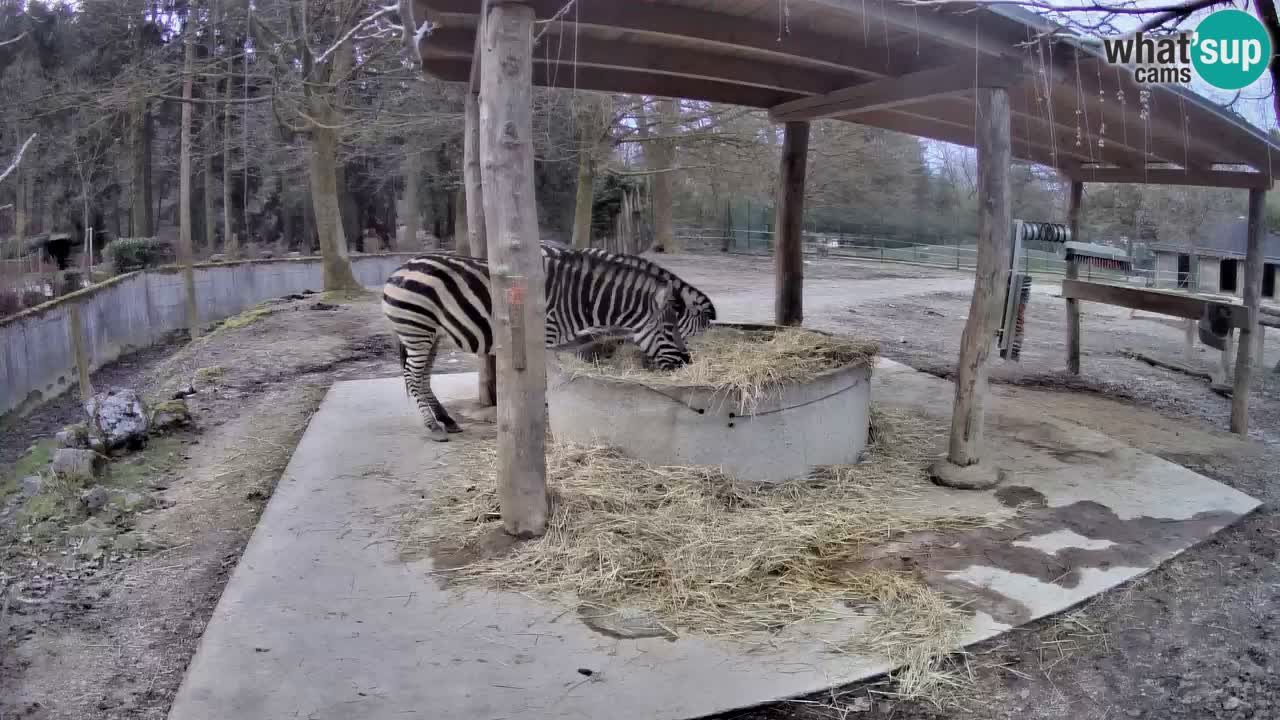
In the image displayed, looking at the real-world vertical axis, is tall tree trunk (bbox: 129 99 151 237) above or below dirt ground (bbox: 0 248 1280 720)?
above

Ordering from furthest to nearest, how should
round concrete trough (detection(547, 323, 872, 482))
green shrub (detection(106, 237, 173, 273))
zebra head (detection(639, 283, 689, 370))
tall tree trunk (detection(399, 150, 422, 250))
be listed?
Answer: tall tree trunk (detection(399, 150, 422, 250))
green shrub (detection(106, 237, 173, 273))
zebra head (detection(639, 283, 689, 370))
round concrete trough (detection(547, 323, 872, 482))

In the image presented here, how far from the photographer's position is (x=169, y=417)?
7203 mm

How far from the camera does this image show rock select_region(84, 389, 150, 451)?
21.3 feet

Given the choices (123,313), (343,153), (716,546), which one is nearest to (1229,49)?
(716,546)

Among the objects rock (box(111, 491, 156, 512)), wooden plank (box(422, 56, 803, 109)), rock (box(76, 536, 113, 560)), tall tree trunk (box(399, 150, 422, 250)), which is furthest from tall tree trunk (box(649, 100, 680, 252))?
rock (box(76, 536, 113, 560))

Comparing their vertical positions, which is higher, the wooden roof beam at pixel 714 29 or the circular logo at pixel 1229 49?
the wooden roof beam at pixel 714 29

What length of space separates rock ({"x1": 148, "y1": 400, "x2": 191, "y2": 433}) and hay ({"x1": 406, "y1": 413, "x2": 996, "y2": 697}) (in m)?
3.10

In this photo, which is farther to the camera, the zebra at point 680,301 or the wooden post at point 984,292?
the zebra at point 680,301

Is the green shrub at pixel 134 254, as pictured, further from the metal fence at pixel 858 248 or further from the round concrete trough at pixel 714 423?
the round concrete trough at pixel 714 423

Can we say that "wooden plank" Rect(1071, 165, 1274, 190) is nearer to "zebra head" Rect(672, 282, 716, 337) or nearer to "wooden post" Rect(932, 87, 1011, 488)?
"wooden post" Rect(932, 87, 1011, 488)

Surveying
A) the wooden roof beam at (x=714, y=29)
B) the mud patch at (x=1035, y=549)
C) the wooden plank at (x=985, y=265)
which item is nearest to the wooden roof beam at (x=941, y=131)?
the wooden roof beam at (x=714, y=29)

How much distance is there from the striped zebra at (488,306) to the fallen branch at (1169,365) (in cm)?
707

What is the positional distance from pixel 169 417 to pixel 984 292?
6378mm

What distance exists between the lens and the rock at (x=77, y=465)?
5.77m
